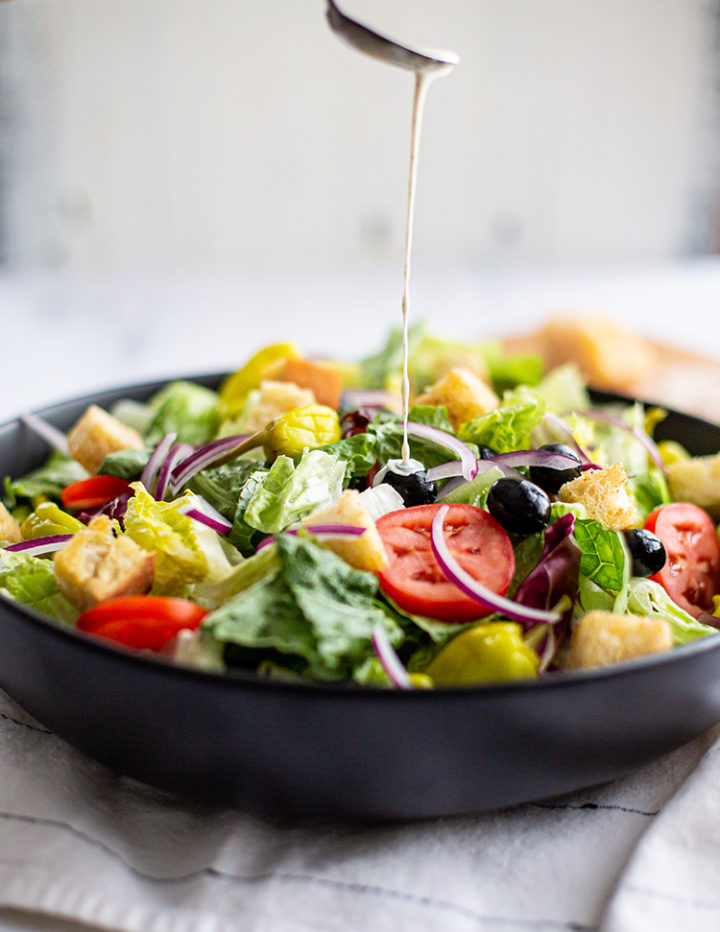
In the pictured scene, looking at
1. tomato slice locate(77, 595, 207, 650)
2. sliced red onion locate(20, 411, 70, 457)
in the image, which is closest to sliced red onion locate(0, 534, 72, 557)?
tomato slice locate(77, 595, 207, 650)

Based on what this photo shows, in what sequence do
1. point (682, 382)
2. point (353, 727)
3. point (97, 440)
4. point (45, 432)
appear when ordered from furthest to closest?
point (682, 382) → point (45, 432) → point (97, 440) → point (353, 727)

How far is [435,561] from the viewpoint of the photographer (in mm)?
1980

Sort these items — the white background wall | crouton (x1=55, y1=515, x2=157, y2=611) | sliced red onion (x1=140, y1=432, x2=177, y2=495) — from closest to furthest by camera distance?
crouton (x1=55, y1=515, x2=157, y2=611) < sliced red onion (x1=140, y1=432, x2=177, y2=495) < the white background wall

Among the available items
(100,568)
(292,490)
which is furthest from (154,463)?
(100,568)

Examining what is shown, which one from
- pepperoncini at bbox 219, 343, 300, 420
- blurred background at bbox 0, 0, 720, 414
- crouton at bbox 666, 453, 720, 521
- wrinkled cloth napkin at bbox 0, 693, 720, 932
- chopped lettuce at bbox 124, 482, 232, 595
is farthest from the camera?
blurred background at bbox 0, 0, 720, 414

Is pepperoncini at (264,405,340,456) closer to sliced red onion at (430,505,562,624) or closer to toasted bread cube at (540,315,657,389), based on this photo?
sliced red onion at (430,505,562,624)

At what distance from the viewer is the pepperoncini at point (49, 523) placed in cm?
234

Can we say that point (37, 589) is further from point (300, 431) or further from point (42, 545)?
point (300, 431)

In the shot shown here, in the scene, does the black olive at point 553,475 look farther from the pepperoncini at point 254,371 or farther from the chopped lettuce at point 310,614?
the pepperoncini at point 254,371

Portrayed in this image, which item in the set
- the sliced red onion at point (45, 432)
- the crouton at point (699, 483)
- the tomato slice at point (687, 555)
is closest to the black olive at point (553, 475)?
the tomato slice at point (687, 555)

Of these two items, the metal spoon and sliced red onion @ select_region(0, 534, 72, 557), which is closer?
the metal spoon

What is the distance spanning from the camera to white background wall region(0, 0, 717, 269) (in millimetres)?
6121

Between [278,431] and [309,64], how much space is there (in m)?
4.80

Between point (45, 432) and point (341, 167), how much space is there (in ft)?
14.8
